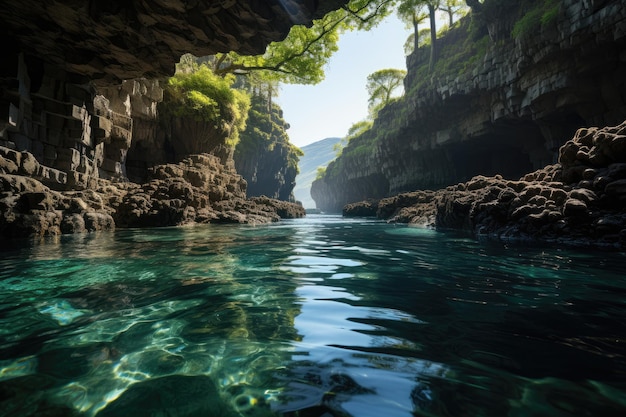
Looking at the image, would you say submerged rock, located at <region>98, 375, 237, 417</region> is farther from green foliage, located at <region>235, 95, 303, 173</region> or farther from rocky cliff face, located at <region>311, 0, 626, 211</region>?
green foliage, located at <region>235, 95, 303, 173</region>

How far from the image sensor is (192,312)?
2.55 meters

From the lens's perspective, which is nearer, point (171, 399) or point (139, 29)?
point (171, 399)

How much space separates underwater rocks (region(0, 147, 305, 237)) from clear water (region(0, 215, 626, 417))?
431cm

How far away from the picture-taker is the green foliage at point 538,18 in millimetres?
14797

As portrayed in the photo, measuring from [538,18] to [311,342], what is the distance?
20.2 metres

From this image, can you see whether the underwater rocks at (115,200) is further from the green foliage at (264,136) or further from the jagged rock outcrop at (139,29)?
the green foliage at (264,136)

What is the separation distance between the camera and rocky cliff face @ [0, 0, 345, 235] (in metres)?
7.73

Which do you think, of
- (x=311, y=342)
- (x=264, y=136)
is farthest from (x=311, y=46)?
(x=264, y=136)

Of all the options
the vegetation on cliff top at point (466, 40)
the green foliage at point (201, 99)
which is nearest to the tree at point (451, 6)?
the vegetation on cliff top at point (466, 40)

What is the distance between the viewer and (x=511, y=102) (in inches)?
735

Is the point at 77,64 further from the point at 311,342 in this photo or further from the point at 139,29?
the point at 311,342

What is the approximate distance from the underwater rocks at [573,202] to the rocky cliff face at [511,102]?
836 centimetres

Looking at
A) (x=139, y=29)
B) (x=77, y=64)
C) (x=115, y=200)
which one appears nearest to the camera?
(x=139, y=29)

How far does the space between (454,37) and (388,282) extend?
31.2 meters
